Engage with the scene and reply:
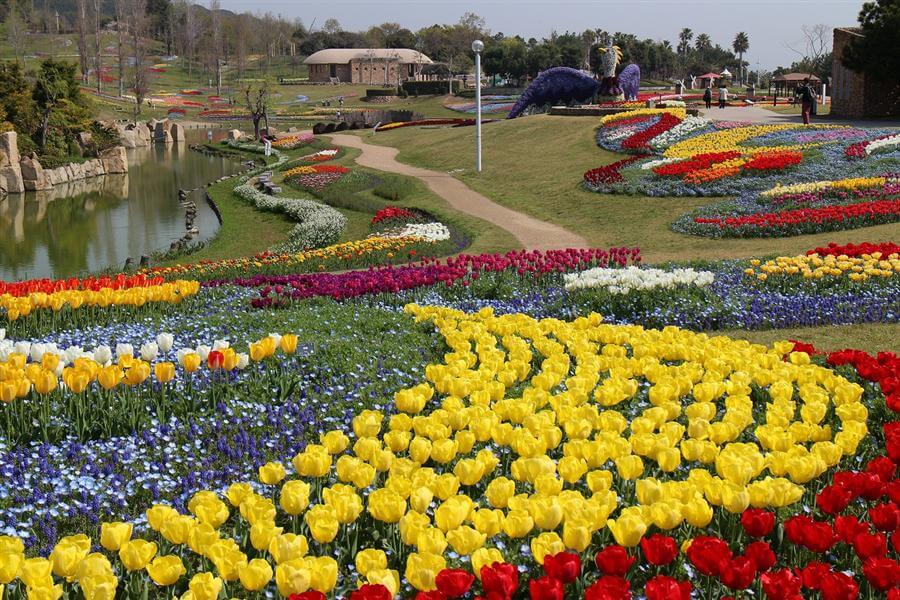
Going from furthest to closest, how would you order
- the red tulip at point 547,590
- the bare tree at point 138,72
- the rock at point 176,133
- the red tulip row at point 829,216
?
the bare tree at point 138,72, the rock at point 176,133, the red tulip row at point 829,216, the red tulip at point 547,590

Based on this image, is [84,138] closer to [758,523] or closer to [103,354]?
[103,354]

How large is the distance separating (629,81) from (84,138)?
28808mm

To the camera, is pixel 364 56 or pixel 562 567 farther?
pixel 364 56

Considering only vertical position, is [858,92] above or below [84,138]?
above

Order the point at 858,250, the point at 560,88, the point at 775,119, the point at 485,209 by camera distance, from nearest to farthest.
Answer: the point at 858,250
the point at 485,209
the point at 775,119
the point at 560,88

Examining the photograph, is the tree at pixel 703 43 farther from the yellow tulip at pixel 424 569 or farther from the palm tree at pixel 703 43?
the yellow tulip at pixel 424 569

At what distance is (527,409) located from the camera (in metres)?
5.24

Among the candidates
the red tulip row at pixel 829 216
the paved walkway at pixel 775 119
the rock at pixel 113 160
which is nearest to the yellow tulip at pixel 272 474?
the red tulip row at pixel 829 216

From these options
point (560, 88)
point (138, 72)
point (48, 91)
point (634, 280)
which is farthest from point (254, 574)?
point (138, 72)

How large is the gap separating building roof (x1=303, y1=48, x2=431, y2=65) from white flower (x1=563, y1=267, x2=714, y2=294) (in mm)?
118973

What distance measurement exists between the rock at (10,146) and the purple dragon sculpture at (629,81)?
2875cm

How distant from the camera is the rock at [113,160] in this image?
44.8 m

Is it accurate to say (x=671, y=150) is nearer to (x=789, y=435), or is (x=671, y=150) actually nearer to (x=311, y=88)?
(x=789, y=435)

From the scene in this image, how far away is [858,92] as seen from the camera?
35.9 metres
